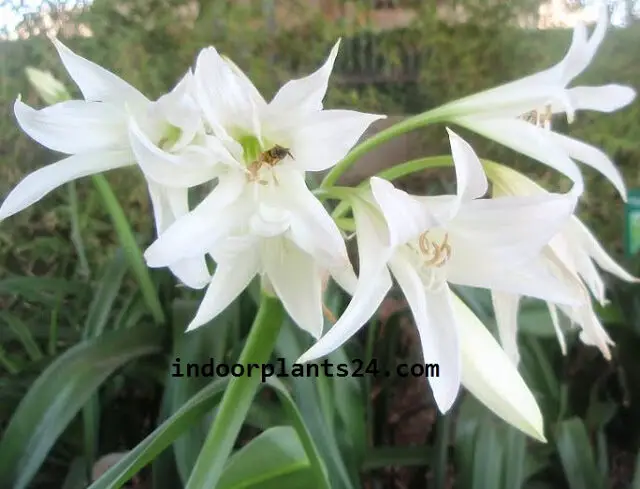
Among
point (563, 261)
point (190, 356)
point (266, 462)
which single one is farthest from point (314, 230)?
point (190, 356)

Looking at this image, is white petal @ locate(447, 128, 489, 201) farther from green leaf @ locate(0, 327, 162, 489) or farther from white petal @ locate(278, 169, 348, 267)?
green leaf @ locate(0, 327, 162, 489)

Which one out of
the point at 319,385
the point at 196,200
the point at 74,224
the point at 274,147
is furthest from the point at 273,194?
the point at 74,224

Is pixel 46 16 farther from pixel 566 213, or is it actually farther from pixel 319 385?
pixel 566 213

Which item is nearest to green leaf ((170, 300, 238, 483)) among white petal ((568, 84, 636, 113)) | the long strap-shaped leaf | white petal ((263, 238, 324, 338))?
the long strap-shaped leaf

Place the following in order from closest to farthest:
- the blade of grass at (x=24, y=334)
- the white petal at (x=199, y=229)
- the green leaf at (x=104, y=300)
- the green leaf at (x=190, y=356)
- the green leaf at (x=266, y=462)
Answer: the white petal at (x=199, y=229)
the green leaf at (x=266, y=462)
the green leaf at (x=190, y=356)
the green leaf at (x=104, y=300)
the blade of grass at (x=24, y=334)

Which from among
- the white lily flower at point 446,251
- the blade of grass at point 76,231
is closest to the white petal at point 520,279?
the white lily flower at point 446,251

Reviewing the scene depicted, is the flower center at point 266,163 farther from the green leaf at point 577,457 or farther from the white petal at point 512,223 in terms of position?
the green leaf at point 577,457
